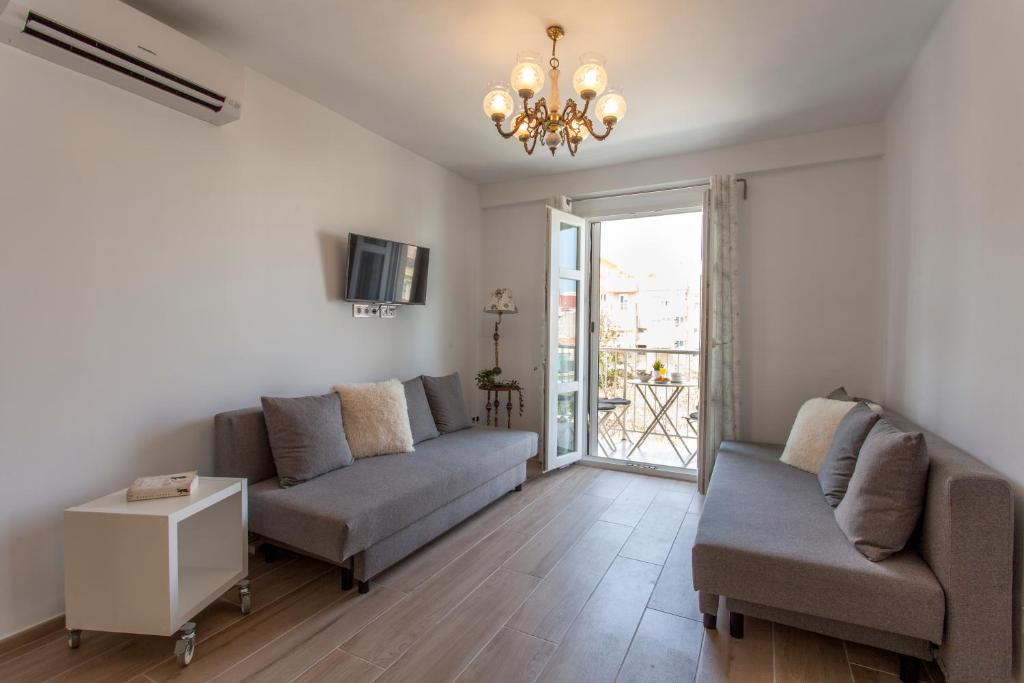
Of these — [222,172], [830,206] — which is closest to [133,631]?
[222,172]

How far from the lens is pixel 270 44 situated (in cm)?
246

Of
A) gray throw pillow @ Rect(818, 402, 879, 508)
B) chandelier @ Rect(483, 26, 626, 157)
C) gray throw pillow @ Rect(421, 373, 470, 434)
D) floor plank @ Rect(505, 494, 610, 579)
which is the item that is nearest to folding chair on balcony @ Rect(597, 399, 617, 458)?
floor plank @ Rect(505, 494, 610, 579)

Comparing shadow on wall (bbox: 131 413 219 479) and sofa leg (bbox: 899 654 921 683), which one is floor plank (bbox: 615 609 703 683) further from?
shadow on wall (bbox: 131 413 219 479)

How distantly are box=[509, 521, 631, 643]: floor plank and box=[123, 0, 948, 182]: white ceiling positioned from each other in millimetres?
2731

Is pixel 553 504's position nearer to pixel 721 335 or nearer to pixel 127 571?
pixel 721 335

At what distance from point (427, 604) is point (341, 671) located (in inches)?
19.7

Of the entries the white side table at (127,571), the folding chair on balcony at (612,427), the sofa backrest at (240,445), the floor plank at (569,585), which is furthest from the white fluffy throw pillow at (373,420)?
the folding chair on balcony at (612,427)

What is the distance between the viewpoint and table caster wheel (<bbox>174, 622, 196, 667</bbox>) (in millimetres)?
1711

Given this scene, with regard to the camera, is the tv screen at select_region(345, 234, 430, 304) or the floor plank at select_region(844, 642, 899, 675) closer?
the floor plank at select_region(844, 642, 899, 675)

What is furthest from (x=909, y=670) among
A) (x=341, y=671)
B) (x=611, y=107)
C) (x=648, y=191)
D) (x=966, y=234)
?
(x=648, y=191)

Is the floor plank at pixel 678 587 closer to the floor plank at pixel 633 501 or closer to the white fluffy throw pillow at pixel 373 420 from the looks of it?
the floor plank at pixel 633 501

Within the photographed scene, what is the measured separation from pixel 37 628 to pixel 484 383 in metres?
3.01

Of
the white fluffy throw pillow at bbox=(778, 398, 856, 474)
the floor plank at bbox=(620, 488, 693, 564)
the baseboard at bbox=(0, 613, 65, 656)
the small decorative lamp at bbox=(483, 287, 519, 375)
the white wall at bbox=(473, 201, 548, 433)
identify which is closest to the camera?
the baseboard at bbox=(0, 613, 65, 656)

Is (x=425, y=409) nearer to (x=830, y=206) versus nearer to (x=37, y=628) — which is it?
(x=37, y=628)
